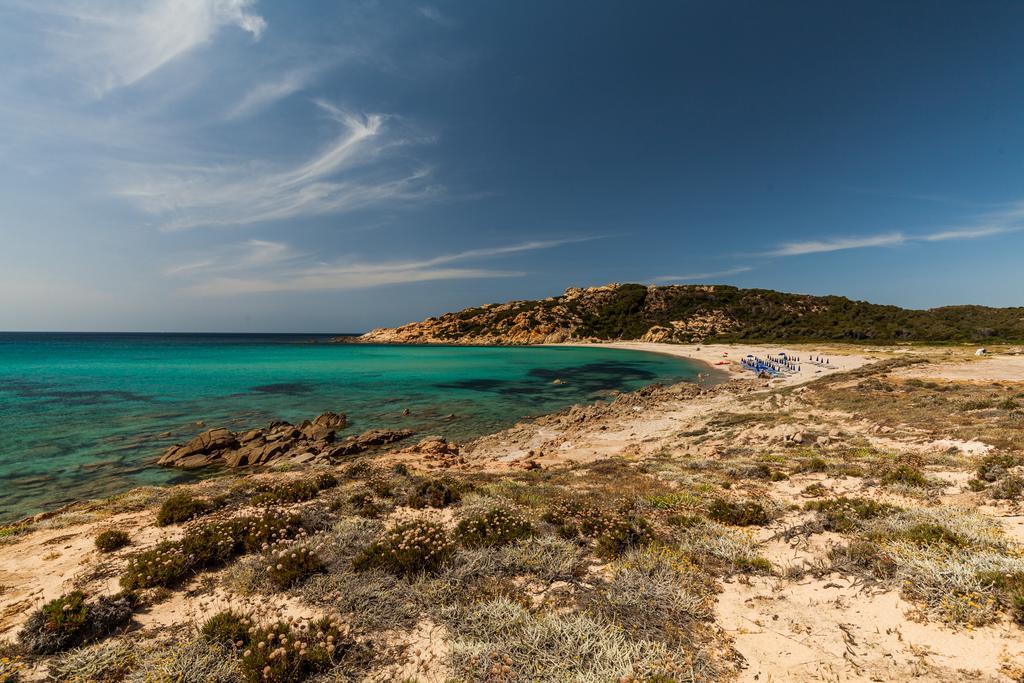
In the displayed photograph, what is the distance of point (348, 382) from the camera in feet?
162

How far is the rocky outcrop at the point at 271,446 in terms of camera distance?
1858 centimetres

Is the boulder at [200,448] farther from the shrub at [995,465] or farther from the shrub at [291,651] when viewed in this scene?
the shrub at [995,465]

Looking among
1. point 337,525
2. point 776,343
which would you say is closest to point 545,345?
point 776,343

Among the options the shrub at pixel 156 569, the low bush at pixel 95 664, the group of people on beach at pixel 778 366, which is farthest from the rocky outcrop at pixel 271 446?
the group of people on beach at pixel 778 366

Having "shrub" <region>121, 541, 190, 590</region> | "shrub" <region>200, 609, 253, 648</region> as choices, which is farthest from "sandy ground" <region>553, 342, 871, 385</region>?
"shrub" <region>121, 541, 190, 590</region>

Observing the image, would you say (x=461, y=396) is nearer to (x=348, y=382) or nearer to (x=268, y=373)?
(x=348, y=382)

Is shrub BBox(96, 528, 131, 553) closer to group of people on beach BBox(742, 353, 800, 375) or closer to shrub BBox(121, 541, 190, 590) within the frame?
shrub BBox(121, 541, 190, 590)

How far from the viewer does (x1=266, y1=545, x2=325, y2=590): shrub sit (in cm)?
602

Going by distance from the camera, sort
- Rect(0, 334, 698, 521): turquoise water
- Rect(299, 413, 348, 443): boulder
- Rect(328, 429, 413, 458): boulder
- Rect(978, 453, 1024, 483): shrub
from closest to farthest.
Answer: Rect(978, 453, 1024, 483): shrub → Rect(0, 334, 698, 521): turquoise water → Rect(328, 429, 413, 458): boulder → Rect(299, 413, 348, 443): boulder

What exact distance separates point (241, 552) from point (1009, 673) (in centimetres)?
1064

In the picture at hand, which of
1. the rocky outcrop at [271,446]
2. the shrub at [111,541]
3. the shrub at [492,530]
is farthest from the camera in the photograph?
the rocky outcrop at [271,446]

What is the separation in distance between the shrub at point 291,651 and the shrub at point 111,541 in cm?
537

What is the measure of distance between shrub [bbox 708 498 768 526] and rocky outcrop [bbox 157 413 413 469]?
635 inches

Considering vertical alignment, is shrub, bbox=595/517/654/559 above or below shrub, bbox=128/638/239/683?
below
